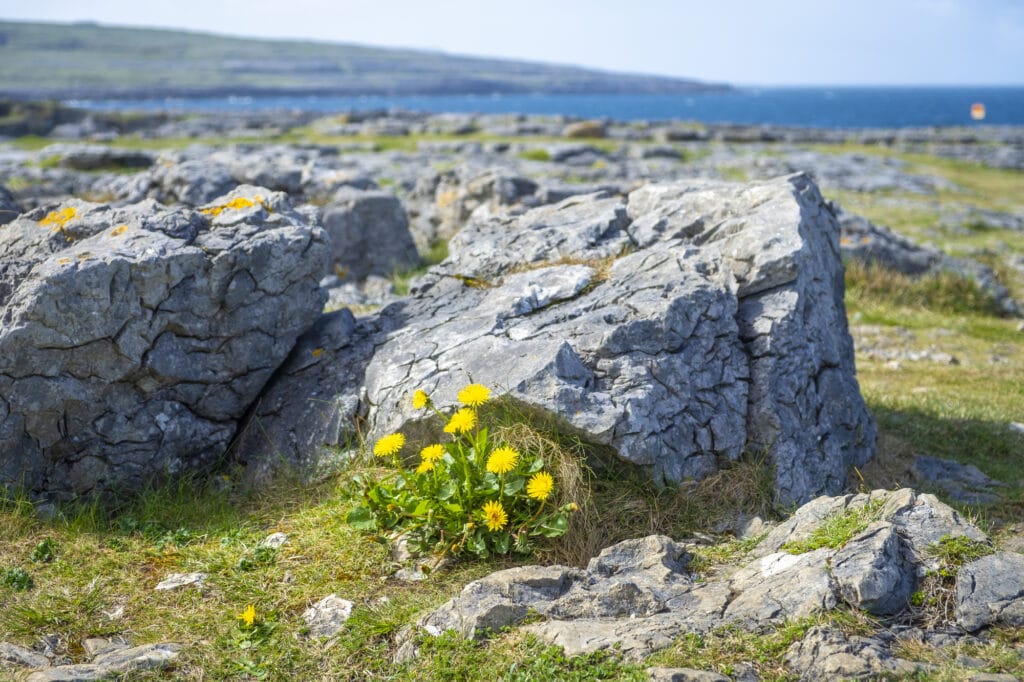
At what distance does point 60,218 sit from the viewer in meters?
7.36

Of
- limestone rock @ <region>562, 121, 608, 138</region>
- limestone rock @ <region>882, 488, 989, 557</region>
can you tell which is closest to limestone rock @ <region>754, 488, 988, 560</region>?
limestone rock @ <region>882, 488, 989, 557</region>

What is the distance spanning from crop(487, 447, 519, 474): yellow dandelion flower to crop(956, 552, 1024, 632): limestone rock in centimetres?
264

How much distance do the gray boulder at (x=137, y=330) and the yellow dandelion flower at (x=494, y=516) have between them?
111 inches

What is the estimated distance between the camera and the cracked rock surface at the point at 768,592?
13.6 ft

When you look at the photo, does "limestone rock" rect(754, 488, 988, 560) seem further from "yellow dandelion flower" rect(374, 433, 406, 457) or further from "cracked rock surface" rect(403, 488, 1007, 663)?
"yellow dandelion flower" rect(374, 433, 406, 457)

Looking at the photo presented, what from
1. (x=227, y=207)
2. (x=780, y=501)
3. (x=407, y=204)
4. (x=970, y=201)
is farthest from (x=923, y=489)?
(x=970, y=201)

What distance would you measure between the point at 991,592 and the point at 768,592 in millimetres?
1120

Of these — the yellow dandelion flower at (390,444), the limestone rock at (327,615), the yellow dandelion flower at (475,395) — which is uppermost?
the yellow dandelion flower at (475,395)

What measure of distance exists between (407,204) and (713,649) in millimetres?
16140

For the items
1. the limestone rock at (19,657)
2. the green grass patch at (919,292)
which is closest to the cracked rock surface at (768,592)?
the limestone rock at (19,657)

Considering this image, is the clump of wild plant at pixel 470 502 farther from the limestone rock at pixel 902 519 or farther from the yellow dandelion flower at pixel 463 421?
the limestone rock at pixel 902 519

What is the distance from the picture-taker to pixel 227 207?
765cm

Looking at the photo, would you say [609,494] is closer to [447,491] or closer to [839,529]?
[447,491]

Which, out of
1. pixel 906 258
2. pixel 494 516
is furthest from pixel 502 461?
pixel 906 258
